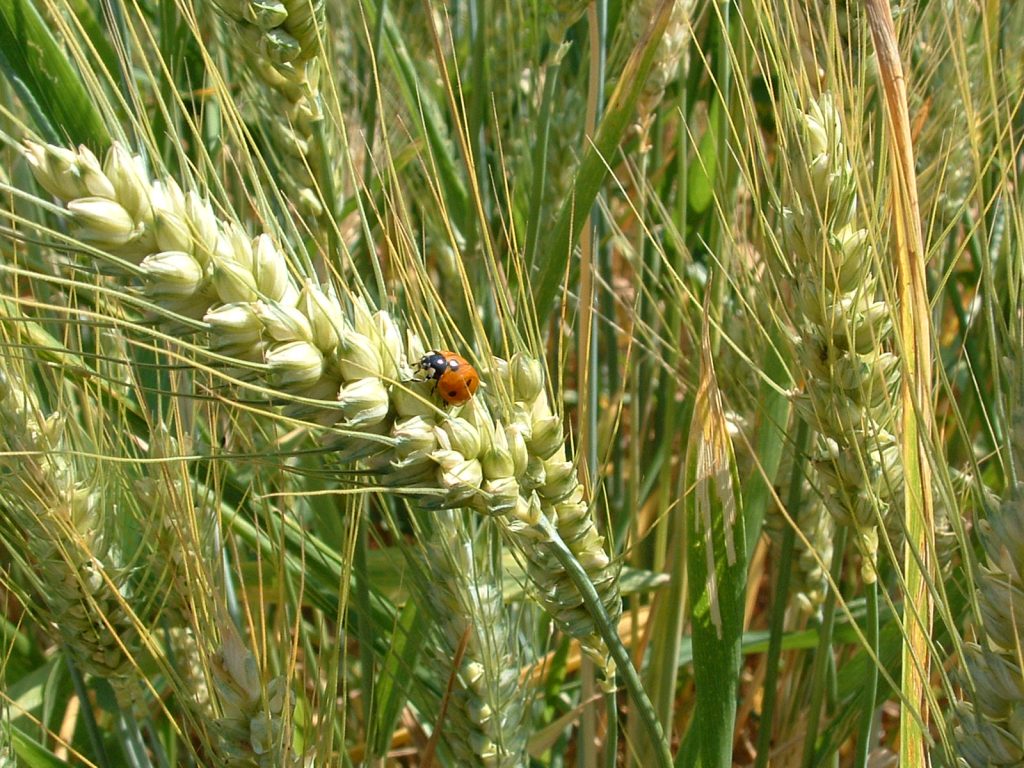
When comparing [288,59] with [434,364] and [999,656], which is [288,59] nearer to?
[434,364]

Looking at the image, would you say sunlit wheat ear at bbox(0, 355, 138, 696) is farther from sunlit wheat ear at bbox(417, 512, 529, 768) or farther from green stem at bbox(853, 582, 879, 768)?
green stem at bbox(853, 582, 879, 768)

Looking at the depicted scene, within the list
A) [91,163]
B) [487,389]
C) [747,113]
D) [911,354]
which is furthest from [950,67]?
[91,163]

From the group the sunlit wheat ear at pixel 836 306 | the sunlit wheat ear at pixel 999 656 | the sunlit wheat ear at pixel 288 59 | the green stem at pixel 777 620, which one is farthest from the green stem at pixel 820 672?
the sunlit wheat ear at pixel 288 59

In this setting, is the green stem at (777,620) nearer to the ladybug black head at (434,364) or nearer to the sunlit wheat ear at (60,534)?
the ladybug black head at (434,364)

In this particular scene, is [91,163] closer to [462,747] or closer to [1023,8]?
[462,747]

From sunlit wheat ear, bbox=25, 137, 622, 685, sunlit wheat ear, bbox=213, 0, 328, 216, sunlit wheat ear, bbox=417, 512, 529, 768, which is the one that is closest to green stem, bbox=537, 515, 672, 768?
sunlit wheat ear, bbox=25, 137, 622, 685
